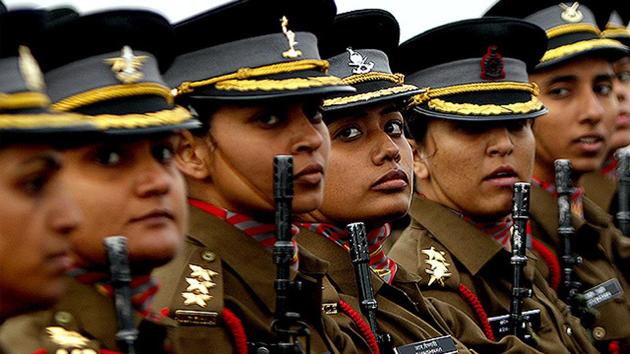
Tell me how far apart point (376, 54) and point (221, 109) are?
1.79 m

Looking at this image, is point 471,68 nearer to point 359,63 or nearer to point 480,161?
point 480,161

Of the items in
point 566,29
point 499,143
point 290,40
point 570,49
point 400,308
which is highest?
point 566,29

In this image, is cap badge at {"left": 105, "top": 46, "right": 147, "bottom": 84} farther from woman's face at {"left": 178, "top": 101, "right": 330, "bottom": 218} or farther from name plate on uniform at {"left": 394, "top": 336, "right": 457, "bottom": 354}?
name plate on uniform at {"left": 394, "top": 336, "right": 457, "bottom": 354}

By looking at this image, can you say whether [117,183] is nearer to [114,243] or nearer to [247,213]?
[114,243]

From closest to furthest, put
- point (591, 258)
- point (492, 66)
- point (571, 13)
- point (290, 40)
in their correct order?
point (290, 40) → point (492, 66) → point (591, 258) → point (571, 13)

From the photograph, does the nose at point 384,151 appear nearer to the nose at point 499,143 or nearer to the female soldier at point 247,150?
the female soldier at point 247,150

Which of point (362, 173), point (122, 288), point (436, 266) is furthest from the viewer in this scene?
point (436, 266)

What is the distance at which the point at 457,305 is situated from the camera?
848cm

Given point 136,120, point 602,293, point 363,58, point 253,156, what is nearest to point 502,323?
point 602,293

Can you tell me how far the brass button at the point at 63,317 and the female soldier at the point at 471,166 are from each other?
11.0 ft

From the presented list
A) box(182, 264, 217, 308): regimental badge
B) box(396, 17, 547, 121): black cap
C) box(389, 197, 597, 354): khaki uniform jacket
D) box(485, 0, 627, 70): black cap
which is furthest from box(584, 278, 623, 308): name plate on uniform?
box(182, 264, 217, 308): regimental badge

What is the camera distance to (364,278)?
729 cm

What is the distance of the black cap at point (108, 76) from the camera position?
5.52 metres

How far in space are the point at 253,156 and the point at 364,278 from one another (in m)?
1.09
